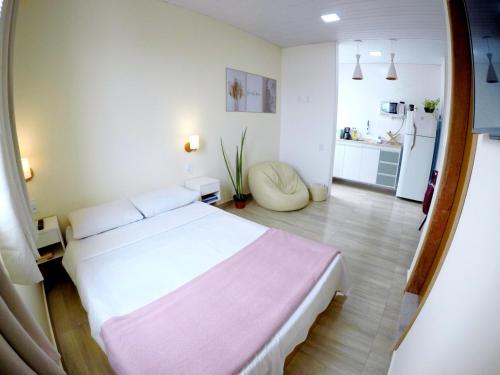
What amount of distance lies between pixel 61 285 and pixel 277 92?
4.44 metres

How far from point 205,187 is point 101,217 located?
1334mm

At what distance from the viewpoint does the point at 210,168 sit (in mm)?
3793

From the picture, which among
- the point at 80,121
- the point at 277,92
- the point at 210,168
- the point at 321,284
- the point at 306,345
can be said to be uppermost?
the point at 277,92

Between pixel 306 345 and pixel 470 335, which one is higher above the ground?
pixel 470 335

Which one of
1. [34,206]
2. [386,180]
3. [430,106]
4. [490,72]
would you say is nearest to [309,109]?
[430,106]

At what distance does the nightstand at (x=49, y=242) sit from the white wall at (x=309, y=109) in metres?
4.04

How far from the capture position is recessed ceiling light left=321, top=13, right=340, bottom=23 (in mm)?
3000

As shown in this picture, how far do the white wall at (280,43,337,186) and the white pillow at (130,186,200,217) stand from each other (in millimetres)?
2646

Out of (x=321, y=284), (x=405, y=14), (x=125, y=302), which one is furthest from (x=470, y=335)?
(x=405, y=14)

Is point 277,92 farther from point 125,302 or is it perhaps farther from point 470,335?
point 470,335

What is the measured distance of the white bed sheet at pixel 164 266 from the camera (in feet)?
4.74

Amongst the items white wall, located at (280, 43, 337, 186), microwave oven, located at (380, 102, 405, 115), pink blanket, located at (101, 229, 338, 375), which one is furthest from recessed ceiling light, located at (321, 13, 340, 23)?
microwave oven, located at (380, 102, 405, 115)

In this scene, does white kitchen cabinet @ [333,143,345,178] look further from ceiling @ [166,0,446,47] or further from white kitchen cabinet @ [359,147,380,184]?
ceiling @ [166,0,446,47]

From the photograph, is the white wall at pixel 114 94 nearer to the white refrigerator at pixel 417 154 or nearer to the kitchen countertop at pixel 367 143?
the kitchen countertop at pixel 367 143
